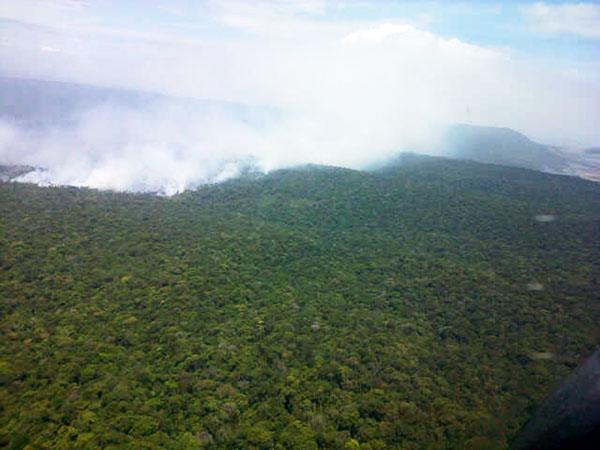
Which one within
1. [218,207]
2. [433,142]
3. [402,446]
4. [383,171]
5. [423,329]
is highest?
[433,142]

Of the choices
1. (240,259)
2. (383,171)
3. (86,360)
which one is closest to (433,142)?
(383,171)

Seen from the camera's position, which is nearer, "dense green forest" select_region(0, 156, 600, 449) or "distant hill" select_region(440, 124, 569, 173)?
"dense green forest" select_region(0, 156, 600, 449)

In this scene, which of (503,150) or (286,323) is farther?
(503,150)

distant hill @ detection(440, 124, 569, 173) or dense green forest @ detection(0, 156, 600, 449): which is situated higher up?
distant hill @ detection(440, 124, 569, 173)

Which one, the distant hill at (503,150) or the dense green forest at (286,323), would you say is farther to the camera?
the distant hill at (503,150)

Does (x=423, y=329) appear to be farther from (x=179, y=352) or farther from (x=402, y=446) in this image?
(x=179, y=352)

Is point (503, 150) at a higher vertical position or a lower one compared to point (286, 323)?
higher

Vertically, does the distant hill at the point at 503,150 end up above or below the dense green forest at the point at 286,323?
above

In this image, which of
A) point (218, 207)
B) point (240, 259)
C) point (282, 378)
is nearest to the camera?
point (282, 378)
